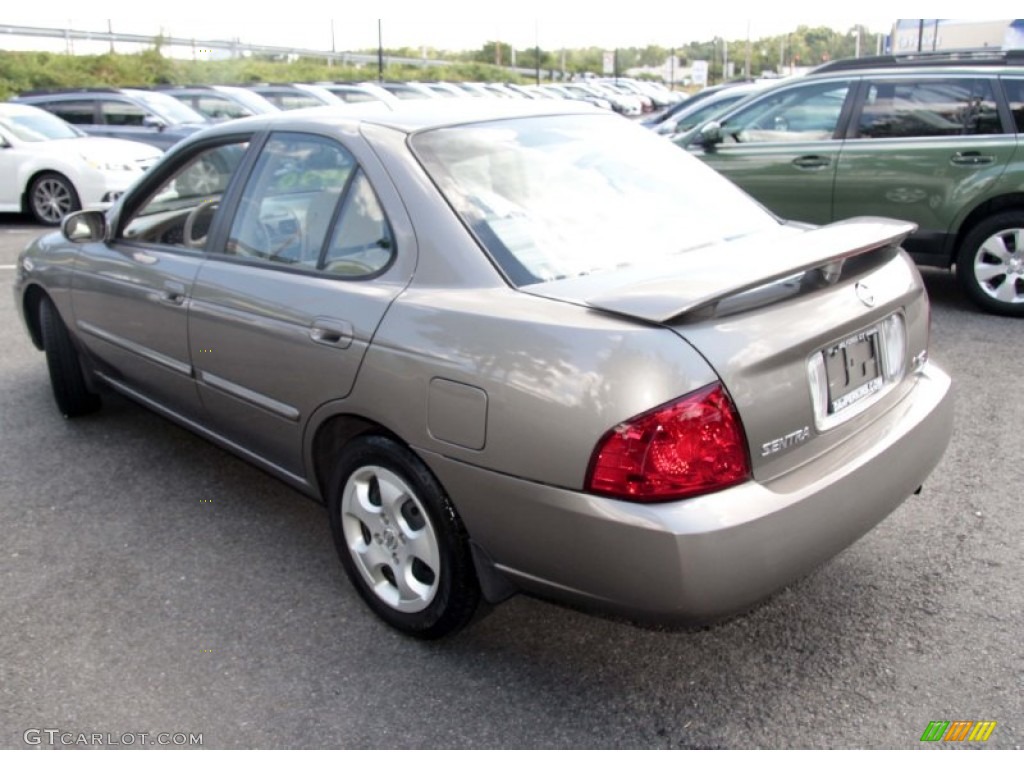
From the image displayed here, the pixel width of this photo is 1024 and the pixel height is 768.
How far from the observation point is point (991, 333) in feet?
20.3

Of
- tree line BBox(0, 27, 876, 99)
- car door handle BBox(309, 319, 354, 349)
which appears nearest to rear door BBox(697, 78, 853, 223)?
car door handle BBox(309, 319, 354, 349)

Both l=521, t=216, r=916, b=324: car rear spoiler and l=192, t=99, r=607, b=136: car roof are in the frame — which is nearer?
l=521, t=216, r=916, b=324: car rear spoiler

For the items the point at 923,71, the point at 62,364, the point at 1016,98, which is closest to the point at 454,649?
the point at 62,364

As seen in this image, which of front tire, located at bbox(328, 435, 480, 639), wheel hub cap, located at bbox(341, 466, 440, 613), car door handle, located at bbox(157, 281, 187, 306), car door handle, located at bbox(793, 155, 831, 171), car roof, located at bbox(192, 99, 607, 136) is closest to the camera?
front tire, located at bbox(328, 435, 480, 639)

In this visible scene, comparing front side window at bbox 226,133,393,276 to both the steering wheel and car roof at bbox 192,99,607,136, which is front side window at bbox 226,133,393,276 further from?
the steering wheel

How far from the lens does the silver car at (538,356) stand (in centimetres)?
233

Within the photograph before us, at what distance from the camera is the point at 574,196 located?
3113mm

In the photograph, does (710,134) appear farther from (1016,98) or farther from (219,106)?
(219,106)

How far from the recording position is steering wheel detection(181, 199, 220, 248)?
378 centimetres

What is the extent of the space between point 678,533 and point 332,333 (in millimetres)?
1277

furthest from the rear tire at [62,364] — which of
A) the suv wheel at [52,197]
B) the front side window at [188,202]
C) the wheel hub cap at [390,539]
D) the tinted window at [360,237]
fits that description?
the suv wheel at [52,197]

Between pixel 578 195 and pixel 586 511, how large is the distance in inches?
47.2

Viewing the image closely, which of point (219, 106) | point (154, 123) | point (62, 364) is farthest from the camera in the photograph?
point (219, 106)

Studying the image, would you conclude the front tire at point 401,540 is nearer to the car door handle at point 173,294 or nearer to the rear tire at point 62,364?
the car door handle at point 173,294
